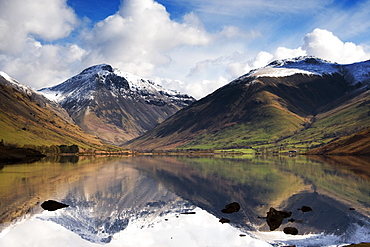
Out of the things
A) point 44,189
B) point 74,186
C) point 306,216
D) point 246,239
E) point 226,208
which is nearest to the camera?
point 246,239

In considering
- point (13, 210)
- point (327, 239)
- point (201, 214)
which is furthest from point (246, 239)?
point (13, 210)

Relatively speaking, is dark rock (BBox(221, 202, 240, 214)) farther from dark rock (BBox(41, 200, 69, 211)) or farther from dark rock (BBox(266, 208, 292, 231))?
dark rock (BBox(41, 200, 69, 211))

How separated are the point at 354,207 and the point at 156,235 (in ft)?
122

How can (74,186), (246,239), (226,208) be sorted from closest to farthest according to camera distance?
(246,239) < (226,208) < (74,186)

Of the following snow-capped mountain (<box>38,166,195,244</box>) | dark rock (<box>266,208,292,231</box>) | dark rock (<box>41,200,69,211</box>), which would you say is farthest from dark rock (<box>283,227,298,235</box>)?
dark rock (<box>41,200,69,211</box>)

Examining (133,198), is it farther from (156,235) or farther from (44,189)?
(156,235)

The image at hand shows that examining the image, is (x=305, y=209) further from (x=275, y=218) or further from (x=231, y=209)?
(x=231, y=209)

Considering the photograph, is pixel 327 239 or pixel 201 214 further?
pixel 201 214

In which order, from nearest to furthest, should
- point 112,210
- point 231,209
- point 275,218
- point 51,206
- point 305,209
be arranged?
1. point 275,218
2. point 305,209
3. point 231,209
4. point 51,206
5. point 112,210

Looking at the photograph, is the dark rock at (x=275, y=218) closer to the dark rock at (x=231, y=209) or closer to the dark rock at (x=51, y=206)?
the dark rock at (x=231, y=209)

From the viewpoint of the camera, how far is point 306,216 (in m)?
58.8

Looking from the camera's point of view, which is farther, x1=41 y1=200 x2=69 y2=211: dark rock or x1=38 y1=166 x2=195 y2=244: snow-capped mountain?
x1=41 y1=200 x2=69 y2=211: dark rock

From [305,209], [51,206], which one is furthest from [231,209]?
[51,206]

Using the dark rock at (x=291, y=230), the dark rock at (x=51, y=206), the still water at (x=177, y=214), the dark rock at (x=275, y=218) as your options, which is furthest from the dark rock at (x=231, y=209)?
the dark rock at (x=51, y=206)
